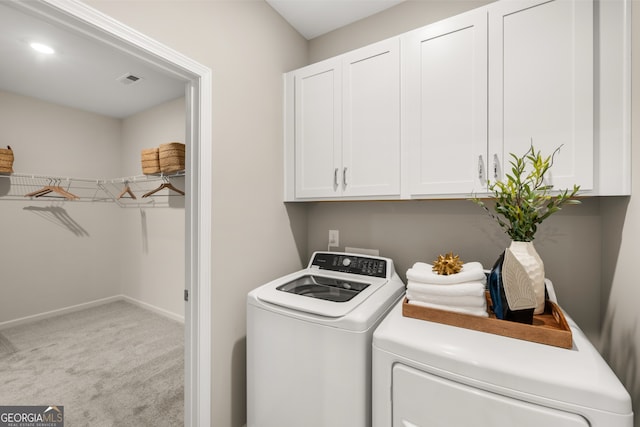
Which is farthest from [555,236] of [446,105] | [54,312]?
[54,312]

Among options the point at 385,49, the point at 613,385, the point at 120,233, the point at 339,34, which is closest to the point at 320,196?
the point at 385,49

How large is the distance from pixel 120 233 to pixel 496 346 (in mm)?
4766

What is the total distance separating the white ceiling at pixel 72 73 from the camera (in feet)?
6.56

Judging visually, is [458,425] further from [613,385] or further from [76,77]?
[76,77]

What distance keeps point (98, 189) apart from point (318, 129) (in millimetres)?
→ 3793

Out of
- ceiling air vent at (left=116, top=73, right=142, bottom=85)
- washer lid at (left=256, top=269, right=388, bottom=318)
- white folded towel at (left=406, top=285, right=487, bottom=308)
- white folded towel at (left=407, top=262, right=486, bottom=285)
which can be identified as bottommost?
washer lid at (left=256, top=269, right=388, bottom=318)

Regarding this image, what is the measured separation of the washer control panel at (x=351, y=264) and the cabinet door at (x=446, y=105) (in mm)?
531

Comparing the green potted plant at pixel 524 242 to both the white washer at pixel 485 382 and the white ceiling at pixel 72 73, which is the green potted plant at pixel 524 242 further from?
the white ceiling at pixel 72 73

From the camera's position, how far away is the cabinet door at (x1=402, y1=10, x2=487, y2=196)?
127cm

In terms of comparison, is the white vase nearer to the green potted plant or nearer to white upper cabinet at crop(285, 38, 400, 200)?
the green potted plant

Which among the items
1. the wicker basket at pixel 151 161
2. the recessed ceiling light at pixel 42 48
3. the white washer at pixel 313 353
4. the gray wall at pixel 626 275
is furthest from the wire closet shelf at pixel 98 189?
the gray wall at pixel 626 275

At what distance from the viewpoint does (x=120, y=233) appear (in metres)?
4.03
